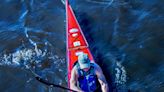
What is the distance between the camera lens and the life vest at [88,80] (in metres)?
10.5

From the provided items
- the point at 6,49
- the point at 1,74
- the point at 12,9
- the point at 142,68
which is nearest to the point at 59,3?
the point at 12,9

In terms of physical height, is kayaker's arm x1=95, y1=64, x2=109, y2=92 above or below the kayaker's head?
below

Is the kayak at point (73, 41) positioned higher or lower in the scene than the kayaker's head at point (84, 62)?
lower

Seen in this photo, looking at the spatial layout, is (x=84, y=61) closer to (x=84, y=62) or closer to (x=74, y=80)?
(x=84, y=62)

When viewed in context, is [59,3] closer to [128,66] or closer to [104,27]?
[104,27]

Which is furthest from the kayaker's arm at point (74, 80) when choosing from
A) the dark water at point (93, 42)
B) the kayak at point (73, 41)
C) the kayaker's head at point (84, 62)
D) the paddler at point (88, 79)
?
the dark water at point (93, 42)

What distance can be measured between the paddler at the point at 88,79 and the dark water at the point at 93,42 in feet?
2.40

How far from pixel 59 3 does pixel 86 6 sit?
3.70 feet

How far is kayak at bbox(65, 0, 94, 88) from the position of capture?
11.9 m

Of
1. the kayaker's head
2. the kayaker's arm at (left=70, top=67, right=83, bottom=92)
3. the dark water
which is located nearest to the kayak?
the dark water

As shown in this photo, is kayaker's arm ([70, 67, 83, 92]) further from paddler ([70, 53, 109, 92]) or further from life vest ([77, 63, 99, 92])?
life vest ([77, 63, 99, 92])

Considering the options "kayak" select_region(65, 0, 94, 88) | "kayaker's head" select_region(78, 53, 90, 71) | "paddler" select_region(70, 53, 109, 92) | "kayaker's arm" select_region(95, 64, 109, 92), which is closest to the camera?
"kayaker's head" select_region(78, 53, 90, 71)

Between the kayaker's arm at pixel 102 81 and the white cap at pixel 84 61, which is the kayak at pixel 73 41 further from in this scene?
the white cap at pixel 84 61

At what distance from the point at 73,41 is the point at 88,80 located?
226 centimetres
